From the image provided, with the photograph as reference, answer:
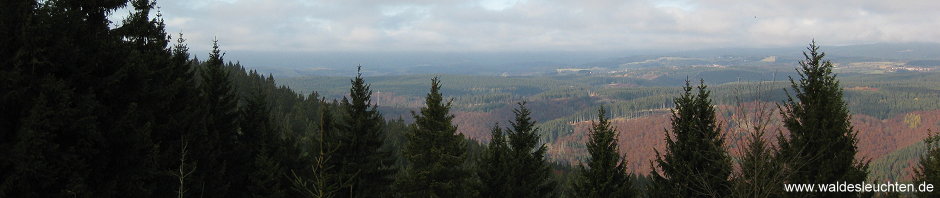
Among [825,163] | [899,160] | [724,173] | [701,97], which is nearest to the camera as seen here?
[825,163]

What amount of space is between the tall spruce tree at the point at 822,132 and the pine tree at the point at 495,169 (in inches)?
404

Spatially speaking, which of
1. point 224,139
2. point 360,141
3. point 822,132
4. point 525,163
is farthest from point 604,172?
point 224,139

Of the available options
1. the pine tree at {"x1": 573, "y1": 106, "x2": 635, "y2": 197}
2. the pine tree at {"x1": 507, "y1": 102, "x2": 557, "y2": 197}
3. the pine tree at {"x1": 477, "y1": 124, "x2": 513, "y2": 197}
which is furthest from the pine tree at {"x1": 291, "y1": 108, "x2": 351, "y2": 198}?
the pine tree at {"x1": 573, "y1": 106, "x2": 635, "y2": 197}

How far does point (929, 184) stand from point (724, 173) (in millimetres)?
10694

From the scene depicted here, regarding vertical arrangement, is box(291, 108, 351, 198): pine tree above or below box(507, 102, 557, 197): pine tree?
above

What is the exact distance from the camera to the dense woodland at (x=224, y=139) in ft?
34.4

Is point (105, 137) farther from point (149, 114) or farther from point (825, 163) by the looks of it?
point (825, 163)

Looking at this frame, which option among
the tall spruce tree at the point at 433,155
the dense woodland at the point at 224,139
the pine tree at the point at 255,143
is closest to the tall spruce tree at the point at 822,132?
the dense woodland at the point at 224,139

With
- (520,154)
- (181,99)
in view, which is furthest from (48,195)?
(520,154)

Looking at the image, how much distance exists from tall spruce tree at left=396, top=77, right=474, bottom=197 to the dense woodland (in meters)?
0.06

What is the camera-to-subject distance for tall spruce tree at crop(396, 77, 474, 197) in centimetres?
2077

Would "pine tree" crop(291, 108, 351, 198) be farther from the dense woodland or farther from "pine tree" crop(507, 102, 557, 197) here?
"pine tree" crop(507, 102, 557, 197)

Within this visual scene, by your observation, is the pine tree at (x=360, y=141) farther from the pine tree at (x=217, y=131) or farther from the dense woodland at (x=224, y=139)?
the pine tree at (x=217, y=131)

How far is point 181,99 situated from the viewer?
17.1 meters
